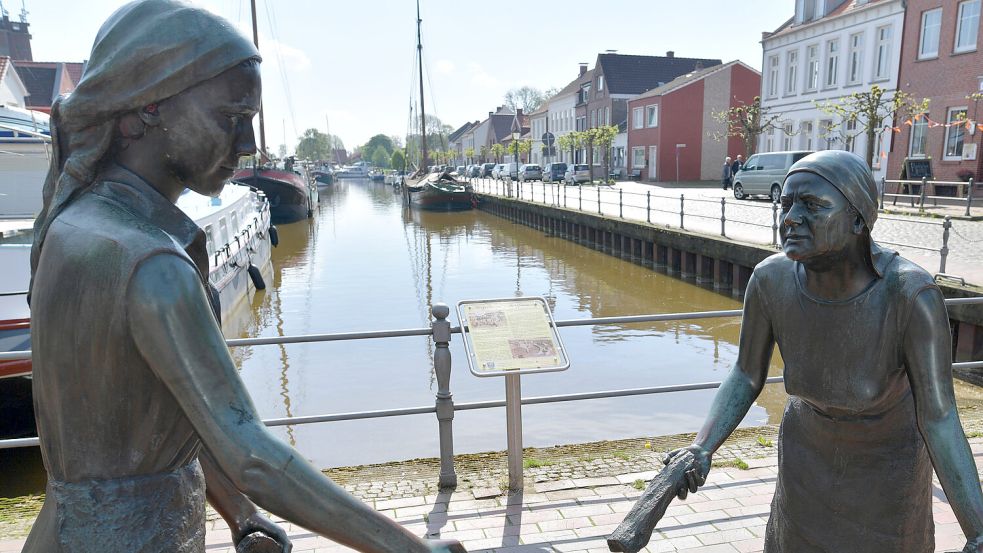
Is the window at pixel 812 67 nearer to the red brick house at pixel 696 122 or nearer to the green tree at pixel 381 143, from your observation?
the red brick house at pixel 696 122

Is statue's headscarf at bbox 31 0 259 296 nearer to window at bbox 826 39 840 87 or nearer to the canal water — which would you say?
the canal water

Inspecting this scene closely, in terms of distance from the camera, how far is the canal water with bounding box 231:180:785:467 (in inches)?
304

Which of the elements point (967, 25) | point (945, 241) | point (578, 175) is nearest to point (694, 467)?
point (945, 241)

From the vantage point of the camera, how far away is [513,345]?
14.4 ft

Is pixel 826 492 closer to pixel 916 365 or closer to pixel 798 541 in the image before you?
pixel 798 541

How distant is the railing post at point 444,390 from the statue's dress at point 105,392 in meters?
3.19

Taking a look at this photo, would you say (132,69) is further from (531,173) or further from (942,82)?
(531,173)

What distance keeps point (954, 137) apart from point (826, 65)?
8777 mm

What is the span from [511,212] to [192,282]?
106ft

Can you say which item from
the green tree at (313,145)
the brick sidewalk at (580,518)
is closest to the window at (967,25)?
the brick sidewalk at (580,518)

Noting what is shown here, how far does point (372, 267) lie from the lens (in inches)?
845

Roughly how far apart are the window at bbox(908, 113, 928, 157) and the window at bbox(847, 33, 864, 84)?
4671 mm

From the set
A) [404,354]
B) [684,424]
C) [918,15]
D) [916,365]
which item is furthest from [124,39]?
[918,15]

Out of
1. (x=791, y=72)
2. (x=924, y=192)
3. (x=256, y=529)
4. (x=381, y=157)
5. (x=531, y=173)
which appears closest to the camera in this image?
(x=256, y=529)
